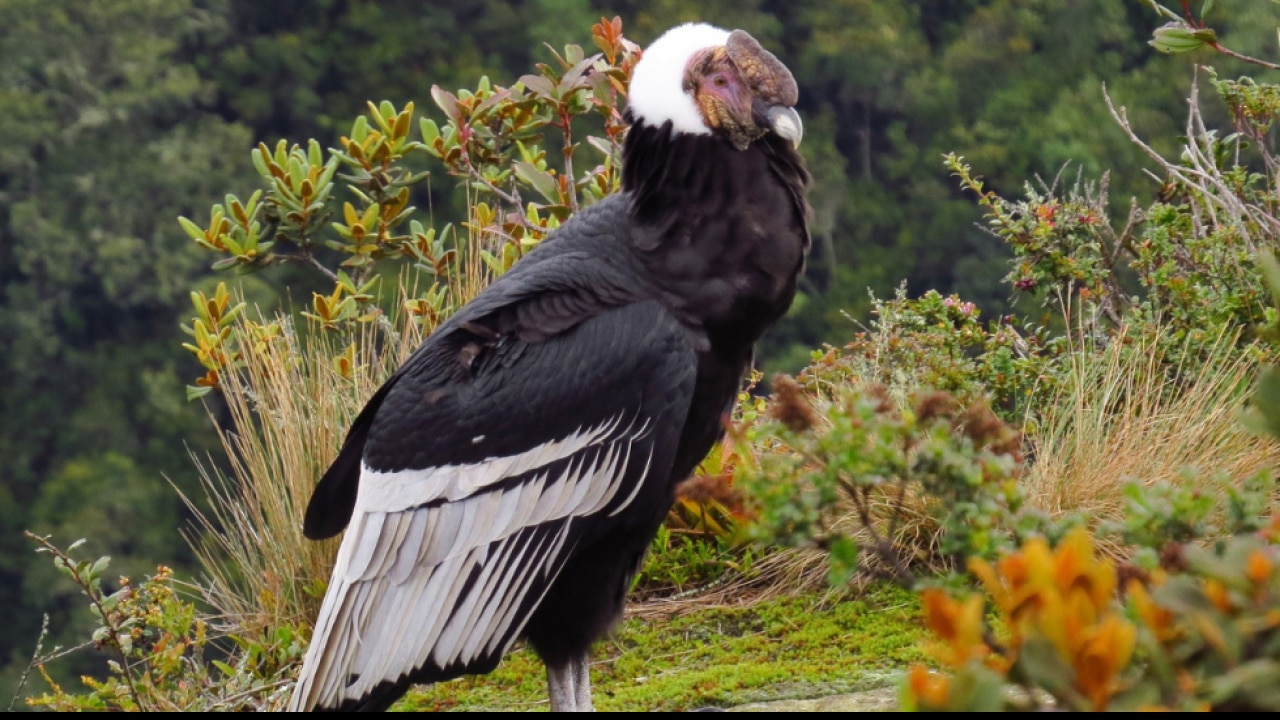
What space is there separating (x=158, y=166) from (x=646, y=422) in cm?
3003

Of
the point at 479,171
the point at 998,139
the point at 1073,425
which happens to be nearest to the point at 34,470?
the point at 998,139

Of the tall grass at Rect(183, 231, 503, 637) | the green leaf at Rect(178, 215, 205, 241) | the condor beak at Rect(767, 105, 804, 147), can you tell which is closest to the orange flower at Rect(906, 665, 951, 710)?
the condor beak at Rect(767, 105, 804, 147)

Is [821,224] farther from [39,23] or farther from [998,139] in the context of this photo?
[39,23]

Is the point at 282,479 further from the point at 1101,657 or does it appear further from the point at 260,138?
the point at 260,138

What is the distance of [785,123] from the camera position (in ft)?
13.2

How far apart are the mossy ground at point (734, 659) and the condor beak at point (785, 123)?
156 cm

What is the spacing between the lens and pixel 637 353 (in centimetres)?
377

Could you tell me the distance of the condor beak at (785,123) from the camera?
4.02 m

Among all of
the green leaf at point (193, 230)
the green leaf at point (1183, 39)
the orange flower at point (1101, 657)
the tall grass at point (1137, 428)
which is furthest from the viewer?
the green leaf at point (193, 230)


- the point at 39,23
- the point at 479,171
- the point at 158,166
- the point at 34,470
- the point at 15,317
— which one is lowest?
the point at 34,470

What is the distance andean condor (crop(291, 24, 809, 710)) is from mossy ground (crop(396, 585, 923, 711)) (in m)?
0.81

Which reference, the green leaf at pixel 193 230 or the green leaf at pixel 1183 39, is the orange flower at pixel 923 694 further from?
the green leaf at pixel 193 230

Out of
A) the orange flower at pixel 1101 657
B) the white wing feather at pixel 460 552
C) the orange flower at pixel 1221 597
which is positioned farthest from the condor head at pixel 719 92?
the orange flower at pixel 1101 657

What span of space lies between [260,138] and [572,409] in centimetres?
3151
